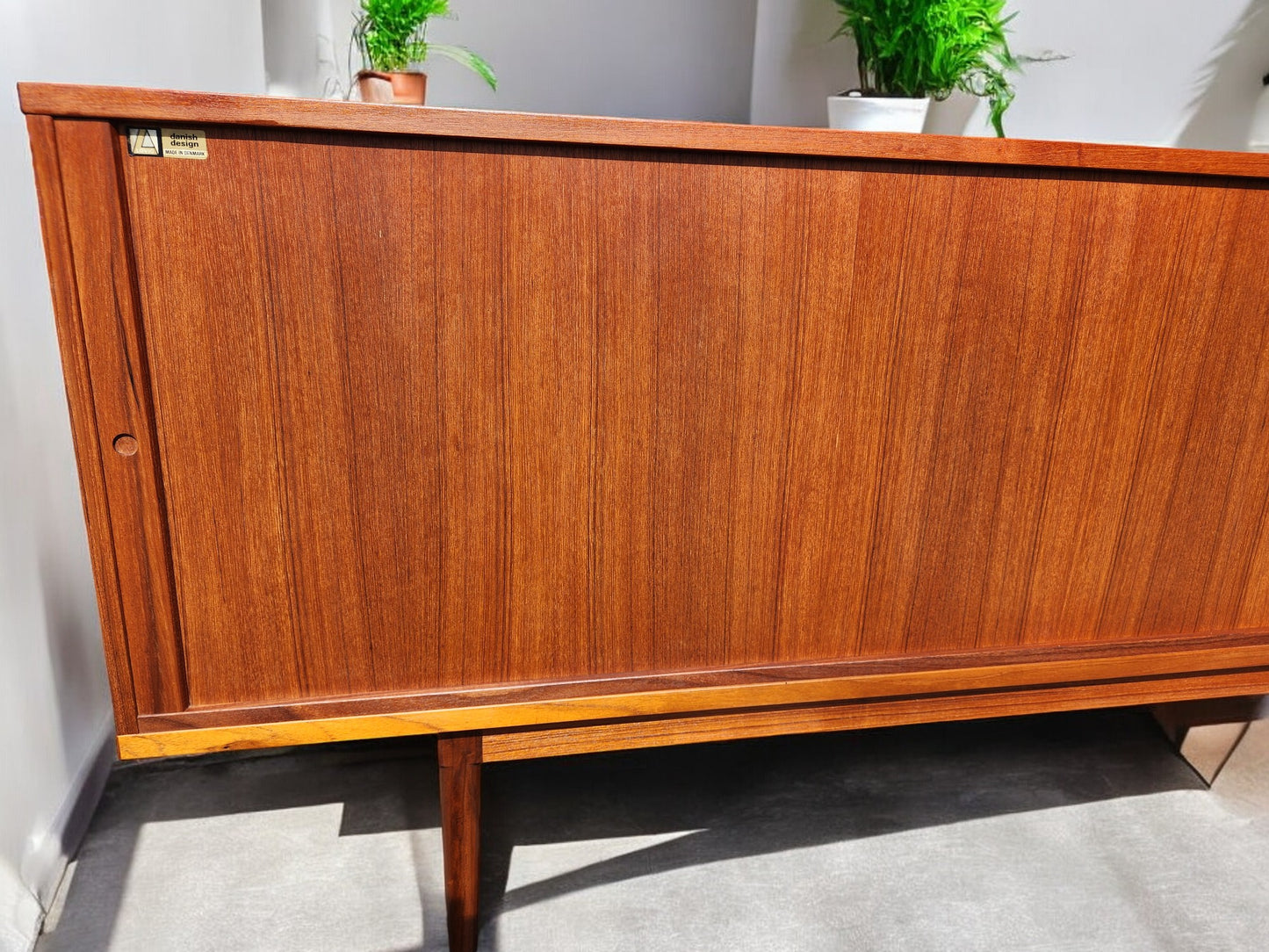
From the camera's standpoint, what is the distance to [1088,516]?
89 cm

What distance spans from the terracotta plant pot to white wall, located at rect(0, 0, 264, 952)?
329mm

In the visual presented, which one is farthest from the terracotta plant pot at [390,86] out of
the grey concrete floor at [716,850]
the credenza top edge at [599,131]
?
the grey concrete floor at [716,850]

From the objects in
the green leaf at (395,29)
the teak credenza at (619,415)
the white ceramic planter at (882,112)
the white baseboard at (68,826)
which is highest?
the green leaf at (395,29)

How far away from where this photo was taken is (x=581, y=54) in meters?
1.36

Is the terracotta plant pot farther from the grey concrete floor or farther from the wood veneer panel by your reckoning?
the grey concrete floor

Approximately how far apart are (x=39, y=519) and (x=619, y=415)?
677 millimetres

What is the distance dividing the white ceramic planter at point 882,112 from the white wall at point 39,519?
83 cm

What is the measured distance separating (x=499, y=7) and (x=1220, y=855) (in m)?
1.48

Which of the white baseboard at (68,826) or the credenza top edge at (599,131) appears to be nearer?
the credenza top edge at (599,131)

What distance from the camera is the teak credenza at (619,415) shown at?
2.15 ft

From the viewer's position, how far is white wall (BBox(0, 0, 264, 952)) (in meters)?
0.89

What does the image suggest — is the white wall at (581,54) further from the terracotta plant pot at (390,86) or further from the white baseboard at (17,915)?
the white baseboard at (17,915)

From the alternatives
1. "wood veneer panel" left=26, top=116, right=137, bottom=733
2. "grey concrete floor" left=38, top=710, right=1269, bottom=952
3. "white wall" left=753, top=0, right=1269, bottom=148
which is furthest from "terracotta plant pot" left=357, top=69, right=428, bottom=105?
"grey concrete floor" left=38, top=710, right=1269, bottom=952

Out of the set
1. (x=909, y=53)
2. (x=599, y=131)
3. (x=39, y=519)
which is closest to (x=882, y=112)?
(x=909, y=53)
